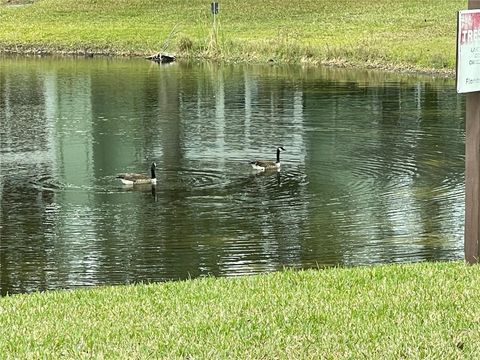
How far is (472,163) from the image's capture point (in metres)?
11.7

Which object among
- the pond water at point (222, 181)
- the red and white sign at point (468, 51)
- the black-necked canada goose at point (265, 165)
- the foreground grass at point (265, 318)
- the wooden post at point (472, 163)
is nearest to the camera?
the foreground grass at point (265, 318)

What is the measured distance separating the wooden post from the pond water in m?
5.82

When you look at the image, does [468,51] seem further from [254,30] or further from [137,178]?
[254,30]

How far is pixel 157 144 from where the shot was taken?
31.7 meters

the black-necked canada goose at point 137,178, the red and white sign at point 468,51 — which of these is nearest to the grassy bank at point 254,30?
the black-necked canada goose at point 137,178

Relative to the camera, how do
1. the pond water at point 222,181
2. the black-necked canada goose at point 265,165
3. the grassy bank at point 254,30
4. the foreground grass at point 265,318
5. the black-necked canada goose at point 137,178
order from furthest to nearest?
the grassy bank at point 254,30 < the black-necked canada goose at point 265,165 < the black-necked canada goose at point 137,178 < the pond water at point 222,181 < the foreground grass at point 265,318

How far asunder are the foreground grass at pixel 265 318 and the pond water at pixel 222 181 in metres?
5.51

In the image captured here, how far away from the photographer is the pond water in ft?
61.0

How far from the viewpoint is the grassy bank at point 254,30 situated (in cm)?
6031

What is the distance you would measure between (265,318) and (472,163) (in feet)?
11.1

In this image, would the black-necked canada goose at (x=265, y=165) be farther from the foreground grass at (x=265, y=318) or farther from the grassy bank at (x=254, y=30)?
the grassy bank at (x=254, y=30)

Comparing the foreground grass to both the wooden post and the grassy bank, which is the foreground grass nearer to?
the wooden post

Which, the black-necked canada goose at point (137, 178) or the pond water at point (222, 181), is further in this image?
the black-necked canada goose at point (137, 178)

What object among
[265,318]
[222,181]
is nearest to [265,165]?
[222,181]
